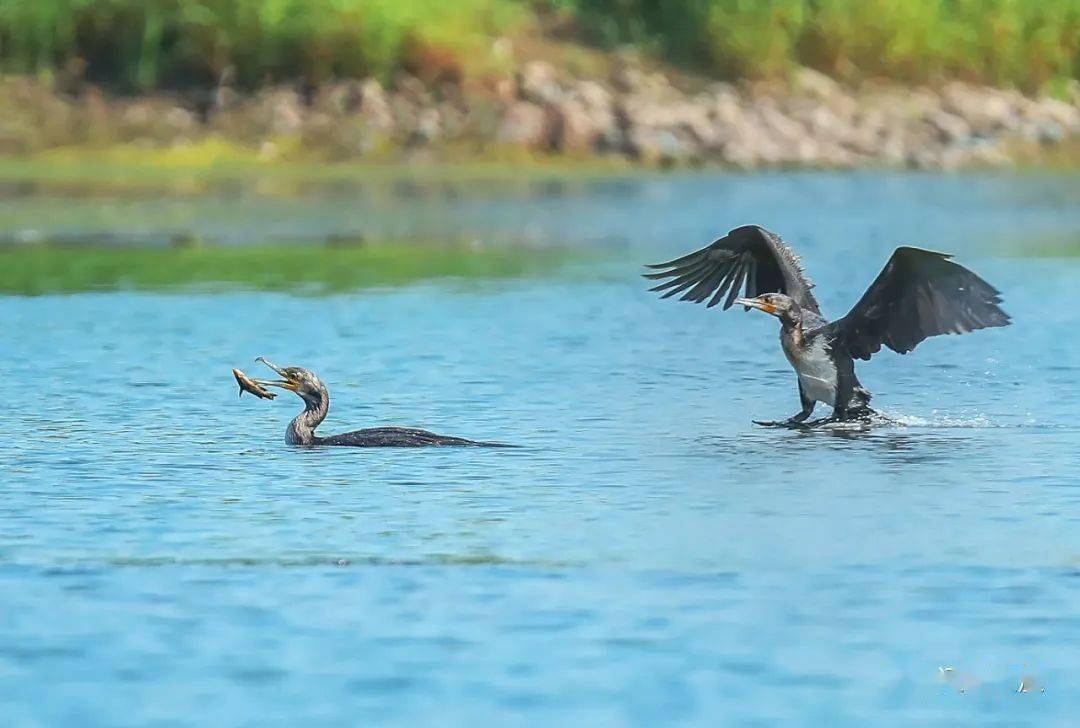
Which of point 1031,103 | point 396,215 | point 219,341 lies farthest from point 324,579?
point 1031,103

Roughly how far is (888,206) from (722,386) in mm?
14605

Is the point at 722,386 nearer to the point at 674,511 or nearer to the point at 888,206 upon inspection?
the point at 674,511

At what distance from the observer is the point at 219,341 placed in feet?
56.3

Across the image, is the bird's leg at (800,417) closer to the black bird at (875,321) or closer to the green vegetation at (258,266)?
the black bird at (875,321)

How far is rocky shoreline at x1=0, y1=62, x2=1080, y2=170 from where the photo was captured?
3288 centimetres

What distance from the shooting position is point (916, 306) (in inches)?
499

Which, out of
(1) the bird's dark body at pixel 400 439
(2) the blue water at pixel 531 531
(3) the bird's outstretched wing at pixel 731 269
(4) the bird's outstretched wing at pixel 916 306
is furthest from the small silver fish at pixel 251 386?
(4) the bird's outstretched wing at pixel 916 306

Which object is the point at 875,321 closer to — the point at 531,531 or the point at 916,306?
the point at 916,306

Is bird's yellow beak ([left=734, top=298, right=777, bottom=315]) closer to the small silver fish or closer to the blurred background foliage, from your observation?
the small silver fish

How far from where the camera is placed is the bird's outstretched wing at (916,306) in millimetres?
12547

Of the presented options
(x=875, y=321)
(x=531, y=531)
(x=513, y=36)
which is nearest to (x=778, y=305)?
(x=875, y=321)

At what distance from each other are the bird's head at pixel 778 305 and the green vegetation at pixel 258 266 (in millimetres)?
8620

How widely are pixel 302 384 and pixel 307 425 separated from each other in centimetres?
37

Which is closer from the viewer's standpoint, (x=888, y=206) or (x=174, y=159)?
(x=888, y=206)
